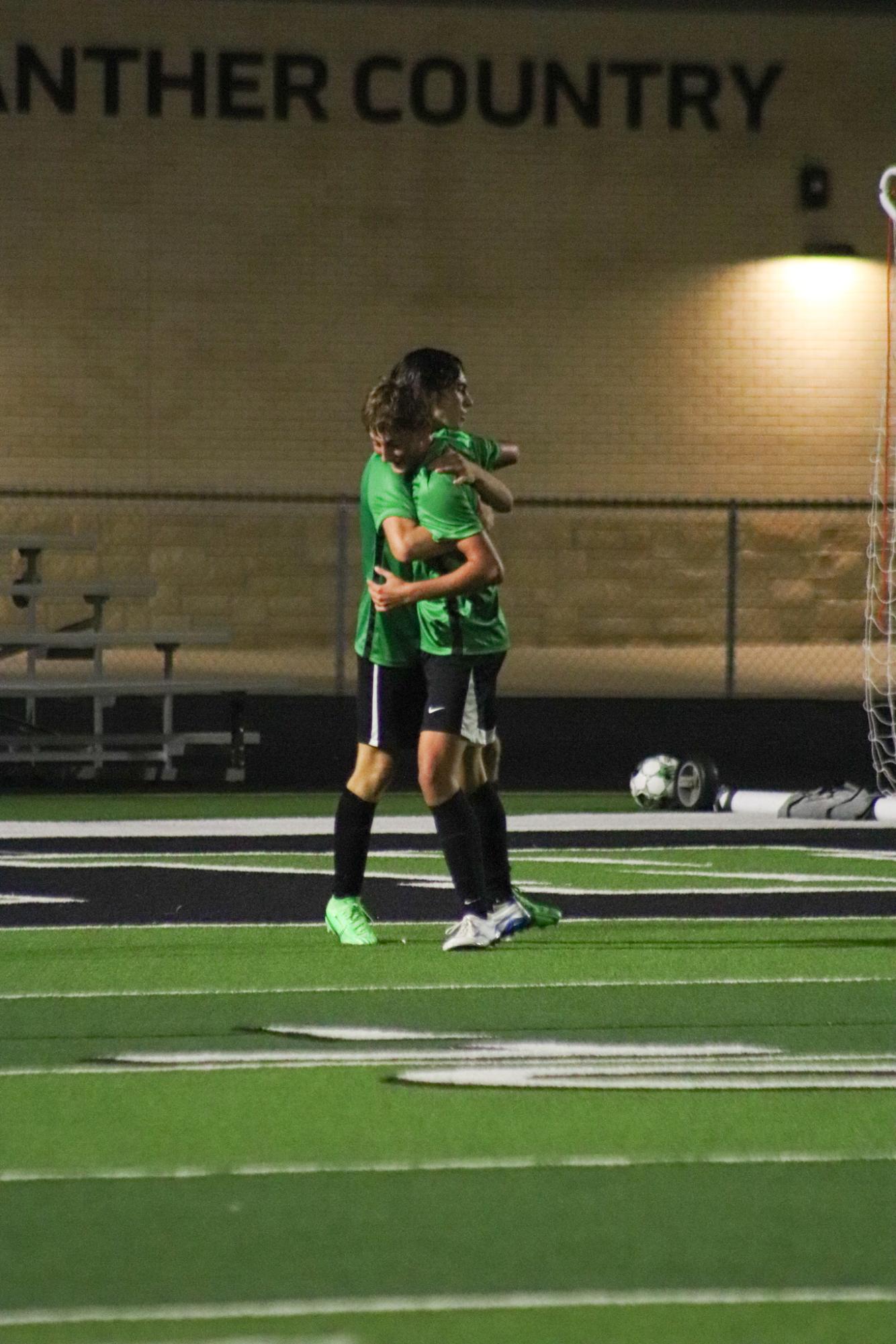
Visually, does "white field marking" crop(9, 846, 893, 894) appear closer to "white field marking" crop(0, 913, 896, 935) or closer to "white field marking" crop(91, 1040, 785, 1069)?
"white field marking" crop(0, 913, 896, 935)

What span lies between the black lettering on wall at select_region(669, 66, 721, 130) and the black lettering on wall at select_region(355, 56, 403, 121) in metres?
2.64

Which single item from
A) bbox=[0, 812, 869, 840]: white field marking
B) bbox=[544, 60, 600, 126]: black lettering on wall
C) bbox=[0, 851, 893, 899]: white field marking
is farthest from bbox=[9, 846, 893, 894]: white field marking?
bbox=[544, 60, 600, 126]: black lettering on wall

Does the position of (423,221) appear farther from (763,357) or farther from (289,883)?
(289,883)

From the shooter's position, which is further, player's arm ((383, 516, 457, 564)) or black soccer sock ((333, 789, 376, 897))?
black soccer sock ((333, 789, 376, 897))

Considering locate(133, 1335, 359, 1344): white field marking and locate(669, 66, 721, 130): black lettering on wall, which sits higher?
locate(669, 66, 721, 130): black lettering on wall

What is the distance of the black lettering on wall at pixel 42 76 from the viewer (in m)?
23.3

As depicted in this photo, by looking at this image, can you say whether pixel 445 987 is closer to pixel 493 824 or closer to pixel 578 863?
pixel 493 824

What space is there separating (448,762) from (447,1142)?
254 cm

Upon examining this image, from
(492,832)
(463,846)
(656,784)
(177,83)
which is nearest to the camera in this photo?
(463,846)

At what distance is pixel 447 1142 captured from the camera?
209 inches

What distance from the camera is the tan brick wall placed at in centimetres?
2331

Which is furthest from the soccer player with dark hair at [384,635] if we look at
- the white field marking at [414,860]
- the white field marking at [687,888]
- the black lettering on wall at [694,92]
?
the black lettering on wall at [694,92]

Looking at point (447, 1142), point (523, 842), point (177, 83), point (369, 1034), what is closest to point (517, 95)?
point (177, 83)

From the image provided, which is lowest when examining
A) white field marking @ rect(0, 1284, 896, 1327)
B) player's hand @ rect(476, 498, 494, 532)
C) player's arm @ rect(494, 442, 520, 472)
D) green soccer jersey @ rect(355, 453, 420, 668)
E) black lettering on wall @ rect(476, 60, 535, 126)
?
white field marking @ rect(0, 1284, 896, 1327)
